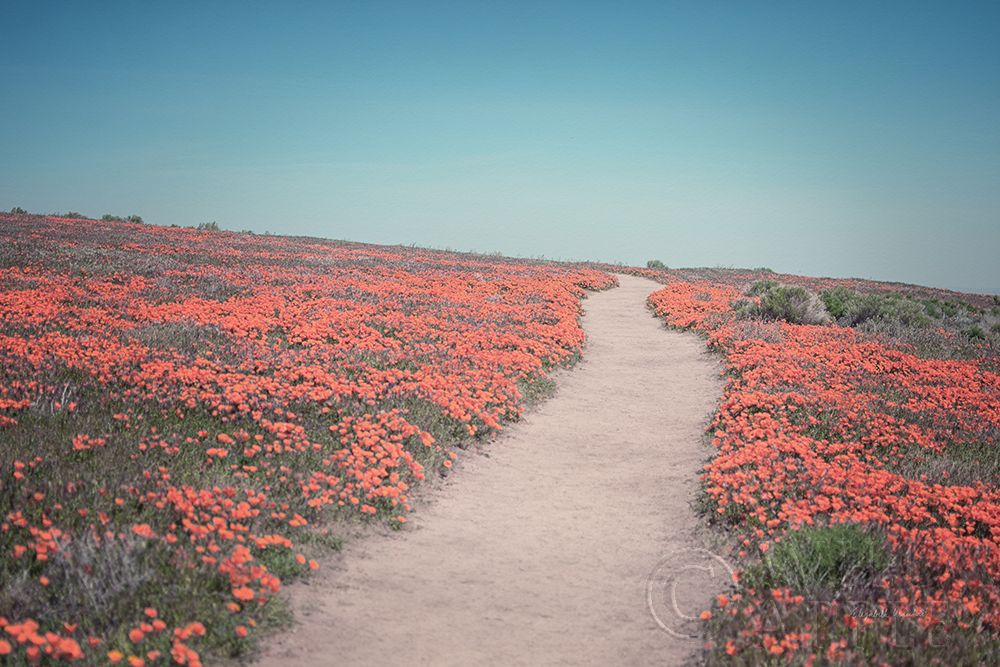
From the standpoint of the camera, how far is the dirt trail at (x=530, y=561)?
16.7 ft

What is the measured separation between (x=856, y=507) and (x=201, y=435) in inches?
327

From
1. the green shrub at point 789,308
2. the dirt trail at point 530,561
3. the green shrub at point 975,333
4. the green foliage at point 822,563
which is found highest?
the green shrub at point 789,308

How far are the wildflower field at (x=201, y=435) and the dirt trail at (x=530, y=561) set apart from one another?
1.66 feet

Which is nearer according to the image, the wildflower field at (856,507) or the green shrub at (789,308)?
the wildflower field at (856,507)

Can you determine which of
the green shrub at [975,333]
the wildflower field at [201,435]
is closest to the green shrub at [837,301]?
the green shrub at [975,333]

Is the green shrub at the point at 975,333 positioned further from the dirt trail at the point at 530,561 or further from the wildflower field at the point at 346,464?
the dirt trail at the point at 530,561

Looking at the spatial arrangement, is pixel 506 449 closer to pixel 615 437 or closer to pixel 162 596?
pixel 615 437

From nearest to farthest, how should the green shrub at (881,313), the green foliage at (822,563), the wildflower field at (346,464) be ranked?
1. the wildflower field at (346,464)
2. the green foliage at (822,563)
3. the green shrub at (881,313)

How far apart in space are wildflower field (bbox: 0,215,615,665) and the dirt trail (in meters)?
0.51

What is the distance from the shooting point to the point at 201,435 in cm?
751

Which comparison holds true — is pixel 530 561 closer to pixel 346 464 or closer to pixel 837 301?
pixel 346 464

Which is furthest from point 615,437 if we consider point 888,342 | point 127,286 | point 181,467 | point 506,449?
point 127,286

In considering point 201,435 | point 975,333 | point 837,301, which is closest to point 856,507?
point 201,435

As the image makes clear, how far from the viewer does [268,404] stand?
8.55 m
